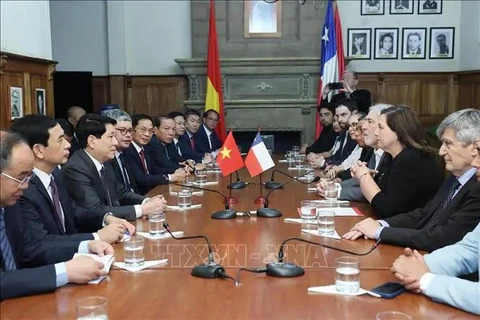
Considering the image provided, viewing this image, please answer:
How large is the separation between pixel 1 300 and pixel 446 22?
832 cm

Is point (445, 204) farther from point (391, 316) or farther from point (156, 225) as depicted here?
point (156, 225)

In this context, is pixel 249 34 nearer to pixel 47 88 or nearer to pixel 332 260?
pixel 47 88

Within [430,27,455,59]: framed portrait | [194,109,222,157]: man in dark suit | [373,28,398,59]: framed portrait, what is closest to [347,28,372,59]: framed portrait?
[373,28,398,59]: framed portrait

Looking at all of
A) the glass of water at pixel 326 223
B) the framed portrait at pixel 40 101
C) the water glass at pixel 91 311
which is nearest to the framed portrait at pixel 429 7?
the framed portrait at pixel 40 101

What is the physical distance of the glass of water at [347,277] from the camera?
68.6 inches

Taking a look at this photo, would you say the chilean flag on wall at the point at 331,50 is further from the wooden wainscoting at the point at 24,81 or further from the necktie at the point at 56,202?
the necktie at the point at 56,202

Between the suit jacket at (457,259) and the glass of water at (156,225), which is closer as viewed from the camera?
the suit jacket at (457,259)

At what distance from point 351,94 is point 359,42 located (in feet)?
7.67

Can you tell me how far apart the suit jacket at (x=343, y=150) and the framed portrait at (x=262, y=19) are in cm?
305

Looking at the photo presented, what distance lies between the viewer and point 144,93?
8.88 meters

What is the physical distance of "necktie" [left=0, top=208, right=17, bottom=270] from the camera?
1.96 meters

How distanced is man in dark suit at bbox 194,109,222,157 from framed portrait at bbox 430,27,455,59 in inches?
147

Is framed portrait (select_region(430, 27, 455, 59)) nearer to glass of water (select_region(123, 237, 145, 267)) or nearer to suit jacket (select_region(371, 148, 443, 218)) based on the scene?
suit jacket (select_region(371, 148, 443, 218))

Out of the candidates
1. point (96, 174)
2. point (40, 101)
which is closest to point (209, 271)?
point (96, 174)
